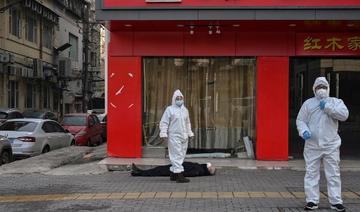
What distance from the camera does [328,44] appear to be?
583 inches

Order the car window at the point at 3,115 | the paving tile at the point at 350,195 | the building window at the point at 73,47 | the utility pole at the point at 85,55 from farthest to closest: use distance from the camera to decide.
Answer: the building window at the point at 73,47 → the utility pole at the point at 85,55 → the car window at the point at 3,115 → the paving tile at the point at 350,195

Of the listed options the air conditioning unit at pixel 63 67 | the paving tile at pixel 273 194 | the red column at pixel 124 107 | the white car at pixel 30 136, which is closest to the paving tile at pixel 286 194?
the paving tile at pixel 273 194

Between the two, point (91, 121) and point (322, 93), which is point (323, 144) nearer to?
point (322, 93)

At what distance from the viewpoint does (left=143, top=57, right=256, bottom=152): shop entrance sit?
15.6m

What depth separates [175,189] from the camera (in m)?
10.9

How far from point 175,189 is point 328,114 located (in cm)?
346

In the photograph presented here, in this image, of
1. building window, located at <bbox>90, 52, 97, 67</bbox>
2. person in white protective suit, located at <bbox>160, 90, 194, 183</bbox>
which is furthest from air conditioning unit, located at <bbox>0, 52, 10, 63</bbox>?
building window, located at <bbox>90, 52, 97, 67</bbox>

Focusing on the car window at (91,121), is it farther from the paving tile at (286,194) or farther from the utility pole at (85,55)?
the utility pole at (85,55)

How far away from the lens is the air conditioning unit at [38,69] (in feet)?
123

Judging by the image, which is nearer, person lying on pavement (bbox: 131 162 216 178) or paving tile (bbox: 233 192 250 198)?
paving tile (bbox: 233 192 250 198)

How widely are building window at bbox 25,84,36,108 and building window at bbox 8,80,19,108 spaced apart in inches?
81.6

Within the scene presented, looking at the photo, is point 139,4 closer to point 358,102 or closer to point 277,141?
point 277,141

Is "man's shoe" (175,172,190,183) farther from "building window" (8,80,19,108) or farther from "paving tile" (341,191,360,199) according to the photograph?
"building window" (8,80,19,108)

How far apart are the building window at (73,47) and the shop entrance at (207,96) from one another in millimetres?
35535
